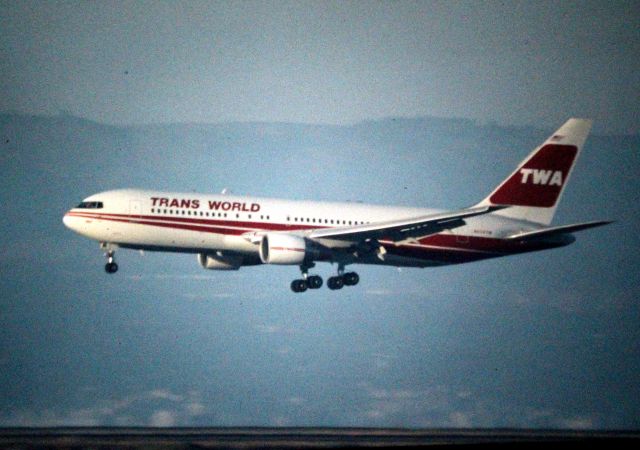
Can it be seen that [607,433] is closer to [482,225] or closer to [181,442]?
[482,225]

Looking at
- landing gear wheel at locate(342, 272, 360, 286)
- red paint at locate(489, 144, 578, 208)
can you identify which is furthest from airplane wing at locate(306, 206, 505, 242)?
red paint at locate(489, 144, 578, 208)

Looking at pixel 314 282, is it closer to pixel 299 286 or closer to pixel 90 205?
pixel 299 286

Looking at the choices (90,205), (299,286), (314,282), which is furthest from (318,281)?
(90,205)

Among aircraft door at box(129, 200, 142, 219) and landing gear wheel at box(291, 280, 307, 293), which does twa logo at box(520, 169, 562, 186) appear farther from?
aircraft door at box(129, 200, 142, 219)

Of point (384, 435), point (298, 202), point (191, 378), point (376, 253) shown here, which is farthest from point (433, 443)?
point (191, 378)

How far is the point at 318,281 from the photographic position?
57.3 meters

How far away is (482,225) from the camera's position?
61.0 m

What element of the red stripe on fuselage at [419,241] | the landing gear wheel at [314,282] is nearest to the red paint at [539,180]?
the red stripe on fuselage at [419,241]

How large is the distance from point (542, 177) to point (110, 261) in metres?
32.0

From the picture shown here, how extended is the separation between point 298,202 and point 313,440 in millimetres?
14678

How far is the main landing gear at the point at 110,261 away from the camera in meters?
54.1

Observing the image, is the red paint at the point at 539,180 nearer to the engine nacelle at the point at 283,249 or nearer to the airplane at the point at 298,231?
the airplane at the point at 298,231

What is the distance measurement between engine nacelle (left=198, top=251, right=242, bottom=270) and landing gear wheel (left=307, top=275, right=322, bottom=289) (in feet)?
16.7

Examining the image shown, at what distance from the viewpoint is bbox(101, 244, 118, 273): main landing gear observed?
54125mm
